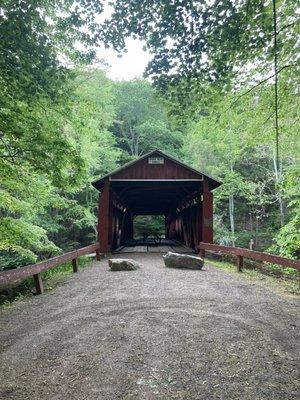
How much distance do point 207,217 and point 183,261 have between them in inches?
178

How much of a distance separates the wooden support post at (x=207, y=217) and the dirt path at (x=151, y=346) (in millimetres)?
7485

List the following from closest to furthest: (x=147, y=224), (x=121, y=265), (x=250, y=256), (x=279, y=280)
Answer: (x=279, y=280) → (x=250, y=256) → (x=121, y=265) → (x=147, y=224)

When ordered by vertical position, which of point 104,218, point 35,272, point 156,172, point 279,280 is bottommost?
point 279,280

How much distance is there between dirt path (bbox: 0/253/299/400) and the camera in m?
3.10

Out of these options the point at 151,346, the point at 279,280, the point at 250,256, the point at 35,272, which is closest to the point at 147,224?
the point at 250,256

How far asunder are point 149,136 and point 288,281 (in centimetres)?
3235

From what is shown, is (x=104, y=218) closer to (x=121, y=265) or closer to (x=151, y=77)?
(x=121, y=265)

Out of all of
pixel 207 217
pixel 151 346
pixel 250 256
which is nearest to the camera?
pixel 151 346

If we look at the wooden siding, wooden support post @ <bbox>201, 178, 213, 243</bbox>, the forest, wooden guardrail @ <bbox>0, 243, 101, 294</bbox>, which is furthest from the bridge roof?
wooden guardrail @ <bbox>0, 243, 101, 294</bbox>

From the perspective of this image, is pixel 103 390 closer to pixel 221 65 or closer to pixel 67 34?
pixel 221 65

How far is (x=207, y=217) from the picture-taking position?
14375 mm

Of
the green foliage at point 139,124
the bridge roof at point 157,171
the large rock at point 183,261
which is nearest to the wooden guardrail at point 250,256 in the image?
the large rock at point 183,261

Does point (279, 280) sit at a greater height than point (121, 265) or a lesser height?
lesser

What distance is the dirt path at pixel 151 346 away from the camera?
10.2 ft
